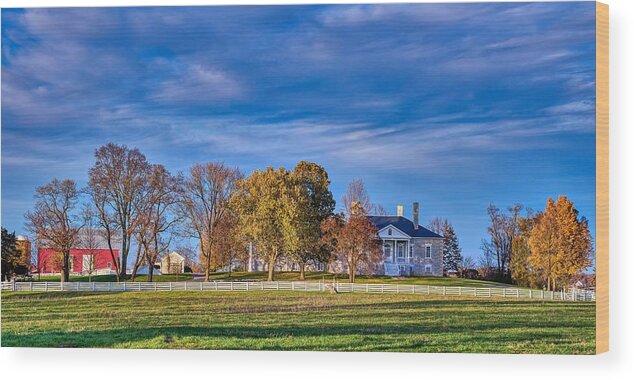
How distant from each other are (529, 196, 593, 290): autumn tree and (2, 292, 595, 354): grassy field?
49 cm

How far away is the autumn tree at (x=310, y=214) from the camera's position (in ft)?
42.6

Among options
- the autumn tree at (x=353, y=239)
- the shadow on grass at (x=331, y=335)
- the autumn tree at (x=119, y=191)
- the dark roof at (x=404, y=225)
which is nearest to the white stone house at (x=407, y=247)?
the dark roof at (x=404, y=225)

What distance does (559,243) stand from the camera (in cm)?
1238

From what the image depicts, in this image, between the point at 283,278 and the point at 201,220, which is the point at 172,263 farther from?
the point at 283,278

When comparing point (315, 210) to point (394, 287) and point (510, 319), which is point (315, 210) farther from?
point (510, 319)

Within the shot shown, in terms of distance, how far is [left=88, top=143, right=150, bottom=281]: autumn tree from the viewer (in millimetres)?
13070

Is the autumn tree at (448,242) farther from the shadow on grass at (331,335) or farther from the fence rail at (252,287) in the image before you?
the shadow on grass at (331,335)

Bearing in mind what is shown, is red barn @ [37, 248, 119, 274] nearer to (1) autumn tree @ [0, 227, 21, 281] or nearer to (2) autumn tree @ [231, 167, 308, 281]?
(1) autumn tree @ [0, 227, 21, 281]

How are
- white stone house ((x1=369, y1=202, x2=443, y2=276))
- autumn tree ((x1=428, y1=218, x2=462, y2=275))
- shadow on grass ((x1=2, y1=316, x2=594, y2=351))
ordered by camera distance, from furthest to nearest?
white stone house ((x1=369, y1=202, x2=443, y2=276)), autumn tree ((x1=428, y1=218, x2=462, y2=275)), shadow on grass ((x1=2, y1=316, x2=594, y2=351))

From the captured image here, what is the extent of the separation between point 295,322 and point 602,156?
4770 mm

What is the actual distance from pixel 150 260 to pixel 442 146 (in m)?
4.67

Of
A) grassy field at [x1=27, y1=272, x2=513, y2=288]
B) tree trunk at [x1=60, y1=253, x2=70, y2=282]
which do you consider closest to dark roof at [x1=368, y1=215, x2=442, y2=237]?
grassy field at [x1=27, y1=272, x2=513, y2=288]

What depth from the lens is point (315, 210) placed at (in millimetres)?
13469

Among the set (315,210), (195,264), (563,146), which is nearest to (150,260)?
(195,264)
